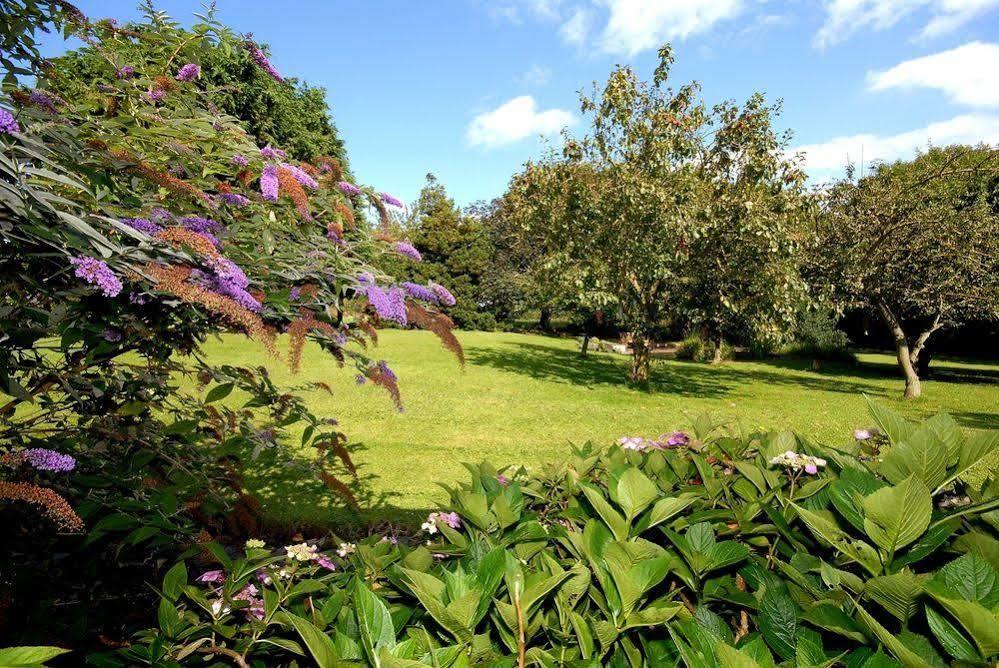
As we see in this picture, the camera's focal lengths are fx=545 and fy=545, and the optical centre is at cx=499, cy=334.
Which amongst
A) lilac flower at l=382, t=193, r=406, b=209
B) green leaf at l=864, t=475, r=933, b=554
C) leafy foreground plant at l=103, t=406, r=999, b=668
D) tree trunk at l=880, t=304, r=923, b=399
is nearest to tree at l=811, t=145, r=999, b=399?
tree trunk at l=880, t=304, r=923, b=399

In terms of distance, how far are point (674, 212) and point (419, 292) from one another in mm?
8984

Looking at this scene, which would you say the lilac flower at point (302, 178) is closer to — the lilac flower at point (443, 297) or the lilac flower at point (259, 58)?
the lilac flower at point (259, 58)

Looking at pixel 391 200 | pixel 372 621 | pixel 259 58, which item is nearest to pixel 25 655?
pixel 372 621

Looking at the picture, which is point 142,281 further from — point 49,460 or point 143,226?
point 49,460

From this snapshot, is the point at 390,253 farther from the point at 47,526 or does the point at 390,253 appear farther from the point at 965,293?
the point at 965,293

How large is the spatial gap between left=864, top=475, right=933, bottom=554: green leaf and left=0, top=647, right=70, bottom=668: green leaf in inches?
48.8

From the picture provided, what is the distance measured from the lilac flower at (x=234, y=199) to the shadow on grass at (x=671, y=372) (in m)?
10.1

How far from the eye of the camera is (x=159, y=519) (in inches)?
70.0

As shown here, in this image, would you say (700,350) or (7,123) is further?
(700,350)

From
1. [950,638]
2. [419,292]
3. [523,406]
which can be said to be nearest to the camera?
[950,638]

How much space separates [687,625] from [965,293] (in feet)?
43.0

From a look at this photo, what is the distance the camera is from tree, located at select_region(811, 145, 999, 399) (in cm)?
1057

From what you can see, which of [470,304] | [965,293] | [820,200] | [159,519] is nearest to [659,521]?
[159,519]

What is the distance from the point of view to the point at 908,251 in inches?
434
